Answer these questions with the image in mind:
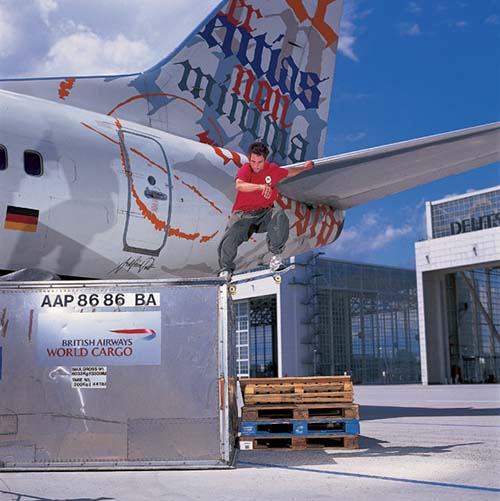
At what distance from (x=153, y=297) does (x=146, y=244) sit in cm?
365

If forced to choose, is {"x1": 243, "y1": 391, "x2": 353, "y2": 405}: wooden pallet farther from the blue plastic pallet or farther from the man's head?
the man's head

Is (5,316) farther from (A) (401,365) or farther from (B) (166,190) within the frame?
(A) (401,365)

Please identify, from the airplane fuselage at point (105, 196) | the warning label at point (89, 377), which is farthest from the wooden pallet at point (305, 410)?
the airplane fuselage at point (105, 196)

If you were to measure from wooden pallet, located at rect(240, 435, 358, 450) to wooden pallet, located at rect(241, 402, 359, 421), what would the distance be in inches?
10.6

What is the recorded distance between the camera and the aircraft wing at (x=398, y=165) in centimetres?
1090

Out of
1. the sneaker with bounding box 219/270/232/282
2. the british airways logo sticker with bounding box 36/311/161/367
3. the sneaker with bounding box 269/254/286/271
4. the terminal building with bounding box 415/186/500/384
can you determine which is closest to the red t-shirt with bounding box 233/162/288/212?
the sneaker with bounding box 269/254/286/271

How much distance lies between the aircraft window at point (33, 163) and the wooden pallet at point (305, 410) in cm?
453

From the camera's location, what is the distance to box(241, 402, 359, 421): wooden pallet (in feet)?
29.7

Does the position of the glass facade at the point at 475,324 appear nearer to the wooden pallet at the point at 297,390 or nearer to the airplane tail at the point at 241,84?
the airplane tail at the point at 241,84

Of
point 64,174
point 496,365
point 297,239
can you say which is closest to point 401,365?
point 496,365

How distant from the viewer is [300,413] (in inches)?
357

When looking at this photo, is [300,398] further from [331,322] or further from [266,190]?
[331,322]

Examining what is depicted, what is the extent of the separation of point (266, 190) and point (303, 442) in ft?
11.5
